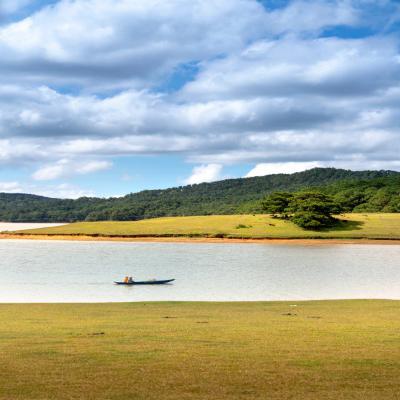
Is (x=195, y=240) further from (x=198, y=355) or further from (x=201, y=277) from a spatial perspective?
(x=198, y=355)

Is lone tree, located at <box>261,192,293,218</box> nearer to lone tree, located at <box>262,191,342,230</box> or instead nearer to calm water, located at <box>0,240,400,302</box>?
lone tree, located at <box>262,191,342,230</box>

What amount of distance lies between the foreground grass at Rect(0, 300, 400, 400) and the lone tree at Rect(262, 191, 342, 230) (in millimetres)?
95401

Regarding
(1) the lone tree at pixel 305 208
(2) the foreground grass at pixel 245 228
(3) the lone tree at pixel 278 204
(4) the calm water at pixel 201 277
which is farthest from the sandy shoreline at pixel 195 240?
(4) the calm water at pixel 201 277

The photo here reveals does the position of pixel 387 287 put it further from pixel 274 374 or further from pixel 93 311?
pixel 274 374

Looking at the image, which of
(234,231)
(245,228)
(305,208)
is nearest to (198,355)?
(234,231)

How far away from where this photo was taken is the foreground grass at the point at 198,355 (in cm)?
1160

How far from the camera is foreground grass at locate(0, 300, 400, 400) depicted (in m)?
11.6

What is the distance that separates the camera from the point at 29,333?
719 inches

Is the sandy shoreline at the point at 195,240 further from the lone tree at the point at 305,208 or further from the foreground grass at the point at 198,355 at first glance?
the foreground grass at the point at 198,355

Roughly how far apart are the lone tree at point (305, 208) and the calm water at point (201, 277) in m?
48.8

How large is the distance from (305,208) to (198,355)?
109345mm

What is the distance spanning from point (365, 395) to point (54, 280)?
34.6 metres

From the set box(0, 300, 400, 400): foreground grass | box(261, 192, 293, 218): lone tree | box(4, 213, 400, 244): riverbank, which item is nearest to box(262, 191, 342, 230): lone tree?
box(261, 192, 293, 218): lone tree

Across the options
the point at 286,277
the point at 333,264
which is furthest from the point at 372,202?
the point at 286,277
